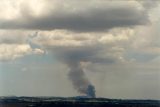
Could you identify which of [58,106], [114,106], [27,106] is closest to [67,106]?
[58,106]

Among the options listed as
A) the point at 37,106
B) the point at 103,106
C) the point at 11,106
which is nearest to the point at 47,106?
the point at 37,106

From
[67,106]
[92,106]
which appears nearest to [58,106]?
[67,106]

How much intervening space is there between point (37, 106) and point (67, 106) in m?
8.20

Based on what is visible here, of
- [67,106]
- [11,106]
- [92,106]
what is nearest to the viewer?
[11,106]

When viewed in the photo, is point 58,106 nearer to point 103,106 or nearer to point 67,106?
point 67,106

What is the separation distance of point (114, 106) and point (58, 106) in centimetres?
1833

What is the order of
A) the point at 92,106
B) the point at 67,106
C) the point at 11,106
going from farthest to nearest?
the point at 92,106 → the point at 67,106 → the point at 11,106

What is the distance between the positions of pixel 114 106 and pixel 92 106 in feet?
21.7

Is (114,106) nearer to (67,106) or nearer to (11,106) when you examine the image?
(67,106)

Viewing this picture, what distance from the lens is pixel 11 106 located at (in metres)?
95.1

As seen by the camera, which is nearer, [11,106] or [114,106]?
[11,106]

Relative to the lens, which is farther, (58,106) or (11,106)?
(58,106)

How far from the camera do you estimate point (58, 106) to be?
103938 mm

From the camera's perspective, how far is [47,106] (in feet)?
331
